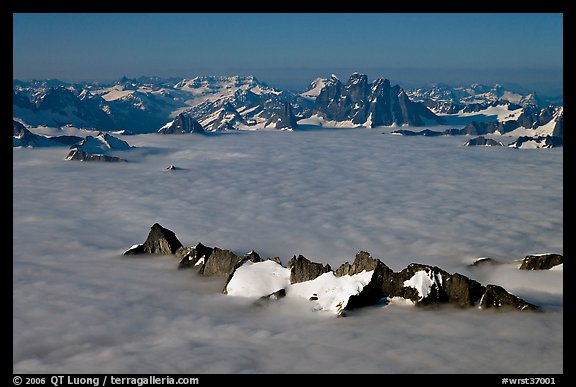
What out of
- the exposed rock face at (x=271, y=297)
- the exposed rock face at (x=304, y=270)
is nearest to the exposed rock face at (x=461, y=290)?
the exposed rock face at (x=304, y=270)

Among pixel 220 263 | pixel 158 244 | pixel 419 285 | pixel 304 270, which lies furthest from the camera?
pixel 158 244

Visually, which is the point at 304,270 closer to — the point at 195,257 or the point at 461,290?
the point at 461,290

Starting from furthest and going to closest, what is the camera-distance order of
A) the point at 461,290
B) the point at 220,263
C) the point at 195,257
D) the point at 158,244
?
the point at 158,244
the point at 195,257
the point at 220,263
the point at 461,290

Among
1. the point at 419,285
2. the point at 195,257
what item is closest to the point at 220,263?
the point at 195,257

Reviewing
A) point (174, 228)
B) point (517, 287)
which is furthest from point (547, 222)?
point (174, 228)

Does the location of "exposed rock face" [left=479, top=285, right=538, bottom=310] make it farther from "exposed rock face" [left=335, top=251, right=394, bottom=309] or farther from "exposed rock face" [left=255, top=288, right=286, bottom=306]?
"exposed rock face" [left=255, top=288, right=286, bottom=306]

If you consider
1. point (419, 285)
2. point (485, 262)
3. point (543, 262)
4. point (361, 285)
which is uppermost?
point (419, 285)

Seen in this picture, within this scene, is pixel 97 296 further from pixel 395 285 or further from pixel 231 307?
pixel 395 285

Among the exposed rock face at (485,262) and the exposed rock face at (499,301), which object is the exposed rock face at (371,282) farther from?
the exposed rock face at (485,262)
